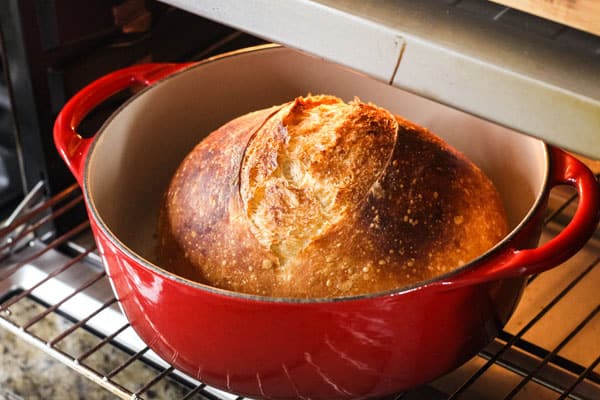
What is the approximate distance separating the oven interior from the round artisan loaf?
131 mm

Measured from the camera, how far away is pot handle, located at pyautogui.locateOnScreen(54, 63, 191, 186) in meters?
0.73

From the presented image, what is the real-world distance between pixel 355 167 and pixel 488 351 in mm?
261

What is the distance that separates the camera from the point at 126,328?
81 centimetres

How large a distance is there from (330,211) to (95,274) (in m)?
0.37

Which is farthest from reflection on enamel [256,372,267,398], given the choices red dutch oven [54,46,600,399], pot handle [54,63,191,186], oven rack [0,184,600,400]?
pot handle [54,63,191,186]

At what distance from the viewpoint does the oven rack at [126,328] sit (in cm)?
76

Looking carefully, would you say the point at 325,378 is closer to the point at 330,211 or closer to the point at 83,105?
the point at 330,211

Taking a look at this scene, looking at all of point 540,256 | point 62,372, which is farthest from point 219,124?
point 540,256

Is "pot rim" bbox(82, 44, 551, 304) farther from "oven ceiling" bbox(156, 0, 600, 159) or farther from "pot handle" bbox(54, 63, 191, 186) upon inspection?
"oven ceiling" bbox(156, 0, 600, 159)

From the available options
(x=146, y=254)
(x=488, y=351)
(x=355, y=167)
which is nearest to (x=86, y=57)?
(x=146, y=254)

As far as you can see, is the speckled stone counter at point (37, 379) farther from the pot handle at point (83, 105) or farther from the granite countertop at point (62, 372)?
the pot handle at point (83, 105)

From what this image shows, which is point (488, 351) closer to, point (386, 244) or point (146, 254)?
point (386, 244)

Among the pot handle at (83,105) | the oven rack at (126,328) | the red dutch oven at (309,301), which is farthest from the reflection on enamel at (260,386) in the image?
the pot handle at (83,105)

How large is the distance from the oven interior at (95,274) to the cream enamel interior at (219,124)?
84 millimetres
